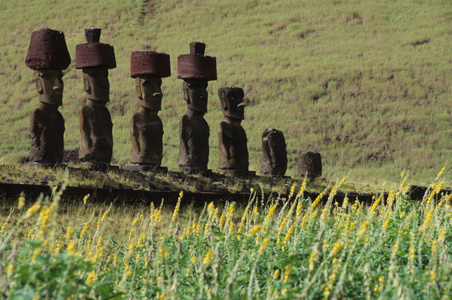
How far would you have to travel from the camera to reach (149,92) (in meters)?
13.3

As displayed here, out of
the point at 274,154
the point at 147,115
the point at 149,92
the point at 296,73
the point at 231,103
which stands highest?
the point at 296,73

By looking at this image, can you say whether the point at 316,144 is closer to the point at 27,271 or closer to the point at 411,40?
the point at 411,40

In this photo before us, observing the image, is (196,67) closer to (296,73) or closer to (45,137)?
(45,137)

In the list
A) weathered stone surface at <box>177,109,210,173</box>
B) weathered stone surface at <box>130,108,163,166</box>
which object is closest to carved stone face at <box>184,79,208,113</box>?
weathered stone surface at <box>177,109,210,173</box>

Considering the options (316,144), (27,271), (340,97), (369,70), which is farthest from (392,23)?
(27,271)

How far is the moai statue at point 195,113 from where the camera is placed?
1363cm

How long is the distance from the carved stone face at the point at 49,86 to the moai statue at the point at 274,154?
5186 mm

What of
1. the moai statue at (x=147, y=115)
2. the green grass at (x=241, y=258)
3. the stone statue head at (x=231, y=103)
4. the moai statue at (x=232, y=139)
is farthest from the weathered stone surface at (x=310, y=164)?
the green grass at (x=241, y=258)

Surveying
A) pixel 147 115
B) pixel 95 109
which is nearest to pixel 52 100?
pixel 95 109

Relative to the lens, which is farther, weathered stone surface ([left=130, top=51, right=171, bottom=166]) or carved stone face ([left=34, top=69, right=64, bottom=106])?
weathered stone surface ([left=130, top=51, right=171, bottom=166])

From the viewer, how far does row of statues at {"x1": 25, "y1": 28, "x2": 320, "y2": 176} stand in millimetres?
11578

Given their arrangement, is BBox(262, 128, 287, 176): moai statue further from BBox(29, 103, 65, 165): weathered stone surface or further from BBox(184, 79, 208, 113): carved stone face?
BBox(29, 103, 65, 165): weathered stone surface

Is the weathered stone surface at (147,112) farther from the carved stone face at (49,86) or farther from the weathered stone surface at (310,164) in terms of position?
the weathered stone surface at (310,164)

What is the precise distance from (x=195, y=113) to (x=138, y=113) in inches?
49.8
